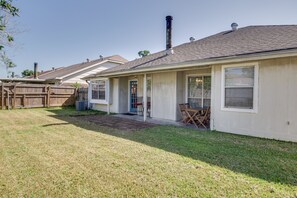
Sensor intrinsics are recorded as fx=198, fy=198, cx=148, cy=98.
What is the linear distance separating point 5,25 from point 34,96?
12150 mm

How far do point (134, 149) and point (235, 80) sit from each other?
4275 mm

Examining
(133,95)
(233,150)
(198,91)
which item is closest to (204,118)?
(198,91)

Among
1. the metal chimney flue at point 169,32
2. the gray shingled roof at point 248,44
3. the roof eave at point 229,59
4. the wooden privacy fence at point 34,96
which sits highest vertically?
the metal chimney flue at point 169,32

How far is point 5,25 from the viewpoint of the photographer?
14.9ft

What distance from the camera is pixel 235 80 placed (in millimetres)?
6840

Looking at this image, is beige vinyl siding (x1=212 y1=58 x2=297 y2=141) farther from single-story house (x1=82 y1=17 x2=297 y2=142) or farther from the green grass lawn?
the green grass lawn

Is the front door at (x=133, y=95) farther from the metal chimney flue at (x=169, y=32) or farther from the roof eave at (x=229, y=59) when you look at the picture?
the roof eave at (x=229, y=59)

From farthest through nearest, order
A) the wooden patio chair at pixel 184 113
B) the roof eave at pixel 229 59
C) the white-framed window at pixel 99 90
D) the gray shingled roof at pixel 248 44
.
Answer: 1. the white-framed window at pixel 99 90
2. the wooden patio chair at pixel 184 113
3. the gray shingled roof at pixel 248 44
4. the roof eave at pixel 229 59

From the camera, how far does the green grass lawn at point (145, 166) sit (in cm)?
298

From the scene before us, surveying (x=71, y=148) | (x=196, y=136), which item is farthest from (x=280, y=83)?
(x=71, y=148)

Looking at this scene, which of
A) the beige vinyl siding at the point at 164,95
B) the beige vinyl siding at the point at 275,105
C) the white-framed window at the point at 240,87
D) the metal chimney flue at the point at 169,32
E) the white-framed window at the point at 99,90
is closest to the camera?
the beige vinyl siding at the point at 275,105

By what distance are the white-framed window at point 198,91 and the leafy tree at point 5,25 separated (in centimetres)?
721

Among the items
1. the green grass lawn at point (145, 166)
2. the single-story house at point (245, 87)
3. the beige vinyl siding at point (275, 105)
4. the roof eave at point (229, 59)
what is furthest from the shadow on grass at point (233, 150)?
the roof eave at point (229, 59)

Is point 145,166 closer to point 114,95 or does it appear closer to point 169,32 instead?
point 114,95
